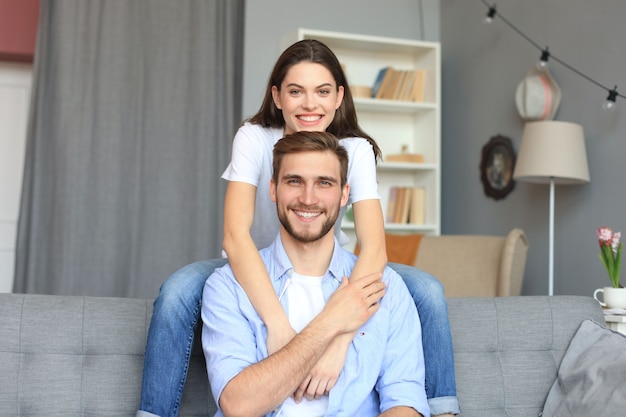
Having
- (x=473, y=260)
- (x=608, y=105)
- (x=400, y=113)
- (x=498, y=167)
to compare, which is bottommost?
(x=473, y=260)

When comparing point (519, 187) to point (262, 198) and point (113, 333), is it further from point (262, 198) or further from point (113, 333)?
point (113, 333)

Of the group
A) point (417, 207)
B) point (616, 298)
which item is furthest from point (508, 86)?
point (616, 298)

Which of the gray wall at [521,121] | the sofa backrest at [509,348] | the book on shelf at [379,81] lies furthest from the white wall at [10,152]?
the sofa backrest at [509,348]

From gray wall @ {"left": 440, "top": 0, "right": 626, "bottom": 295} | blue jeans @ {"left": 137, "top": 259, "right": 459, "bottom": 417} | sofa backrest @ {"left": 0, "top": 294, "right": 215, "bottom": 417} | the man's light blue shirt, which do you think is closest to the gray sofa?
sofa backrest @ {"left": 0, "top": 294, "right": 215, "bottom": 417}

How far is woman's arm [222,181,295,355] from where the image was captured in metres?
1.81

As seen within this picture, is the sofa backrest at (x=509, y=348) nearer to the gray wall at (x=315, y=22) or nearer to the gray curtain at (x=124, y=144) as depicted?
the gray curtain at (x=124, y=144)

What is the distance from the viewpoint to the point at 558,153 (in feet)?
11.9

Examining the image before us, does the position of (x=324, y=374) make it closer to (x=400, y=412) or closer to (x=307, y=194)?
(x=400, y=412)

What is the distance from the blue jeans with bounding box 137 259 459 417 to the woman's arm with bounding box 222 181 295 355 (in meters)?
0.13

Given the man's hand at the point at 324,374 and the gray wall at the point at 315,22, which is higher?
the gray wall at the point at 315,22

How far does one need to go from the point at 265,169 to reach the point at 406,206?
2832mm

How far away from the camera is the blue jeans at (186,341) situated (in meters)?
1.86

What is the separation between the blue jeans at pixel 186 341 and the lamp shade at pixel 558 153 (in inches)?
70.0

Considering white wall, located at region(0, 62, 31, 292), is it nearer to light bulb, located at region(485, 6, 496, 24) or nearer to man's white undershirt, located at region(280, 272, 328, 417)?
light bulb, located at region(485, 6, 496, 24)
